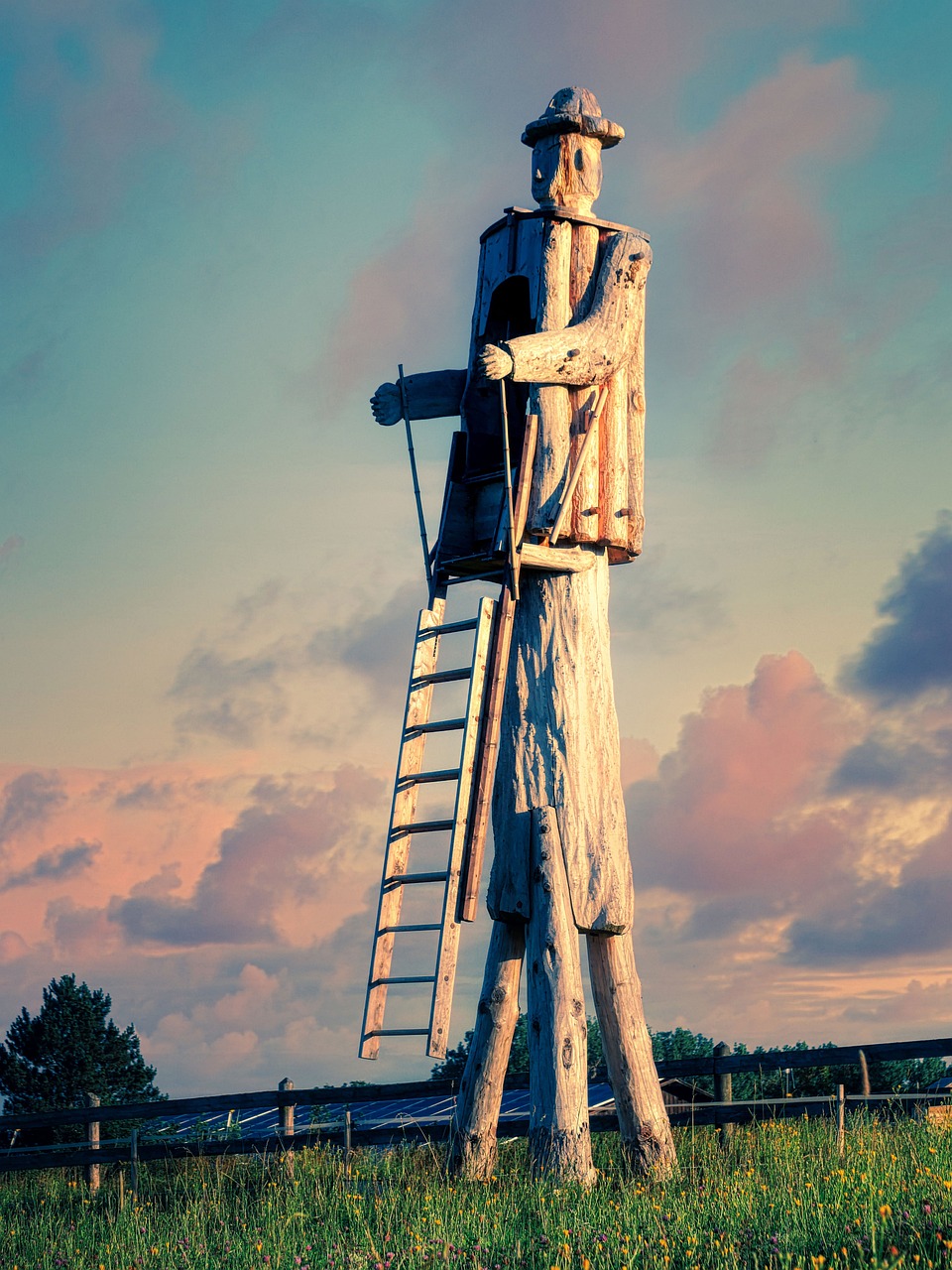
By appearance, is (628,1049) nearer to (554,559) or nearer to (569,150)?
(554,559)

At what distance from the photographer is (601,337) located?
9219mm

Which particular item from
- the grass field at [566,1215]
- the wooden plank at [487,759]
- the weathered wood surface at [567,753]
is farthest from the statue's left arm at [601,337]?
the grass field at [566,1215]

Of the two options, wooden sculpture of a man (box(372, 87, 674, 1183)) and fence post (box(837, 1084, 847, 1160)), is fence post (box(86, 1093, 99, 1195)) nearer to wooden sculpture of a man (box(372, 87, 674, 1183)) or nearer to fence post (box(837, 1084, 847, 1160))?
wooden sculpture of a man (box(372, 87, 674, 1183))

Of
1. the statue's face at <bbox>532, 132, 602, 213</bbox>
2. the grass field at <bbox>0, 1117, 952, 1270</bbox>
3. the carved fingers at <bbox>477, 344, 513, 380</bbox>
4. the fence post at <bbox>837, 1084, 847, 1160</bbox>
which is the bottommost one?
the grass field at <bbox>0, 1117, 952, 1270</bbox>

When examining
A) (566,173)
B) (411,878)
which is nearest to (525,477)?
(566,173)

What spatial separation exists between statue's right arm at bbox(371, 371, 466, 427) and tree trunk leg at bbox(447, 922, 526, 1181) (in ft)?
12.1

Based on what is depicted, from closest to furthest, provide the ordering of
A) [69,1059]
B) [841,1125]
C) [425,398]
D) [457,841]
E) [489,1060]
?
1. [457,841]
2. [489,1060]
3. [841,1125]
4. [425,398]
5. [69,1059]

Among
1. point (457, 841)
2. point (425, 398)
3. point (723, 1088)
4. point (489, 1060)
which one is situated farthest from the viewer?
point (723, 1088)

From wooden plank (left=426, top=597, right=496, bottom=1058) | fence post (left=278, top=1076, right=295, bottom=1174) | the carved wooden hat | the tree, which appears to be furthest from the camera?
the tree

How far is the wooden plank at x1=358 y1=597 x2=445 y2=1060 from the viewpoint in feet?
27.9

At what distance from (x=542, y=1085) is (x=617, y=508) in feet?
12.3

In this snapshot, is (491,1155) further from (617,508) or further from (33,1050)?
(33,1050)

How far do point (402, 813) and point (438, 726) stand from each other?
608 millimetres

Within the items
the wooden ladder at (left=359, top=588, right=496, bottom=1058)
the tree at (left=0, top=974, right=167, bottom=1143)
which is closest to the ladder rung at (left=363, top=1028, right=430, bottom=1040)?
the wooden ladder at (left=359, top=588, right=496, bottom=1058)
